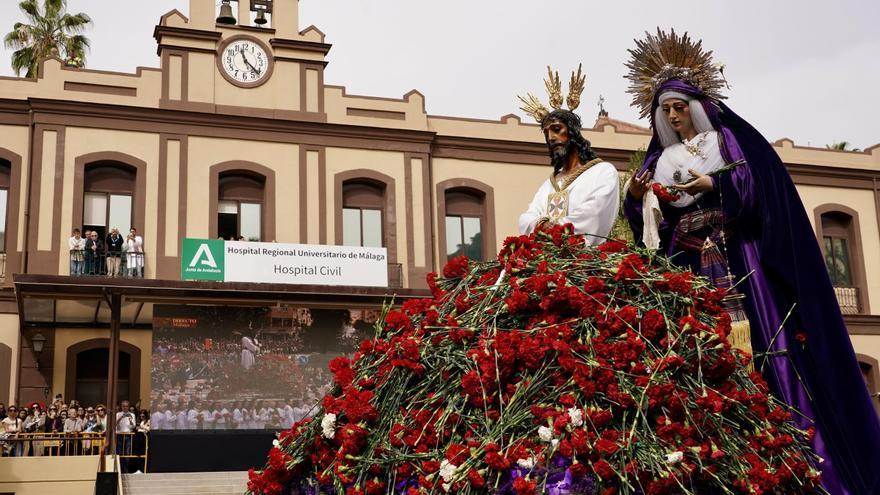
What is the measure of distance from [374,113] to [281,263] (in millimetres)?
5635

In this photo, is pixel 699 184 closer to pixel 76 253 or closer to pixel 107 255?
pixel 107 255

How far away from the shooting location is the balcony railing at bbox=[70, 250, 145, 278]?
21.4 metres

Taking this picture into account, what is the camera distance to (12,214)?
22.1 meters

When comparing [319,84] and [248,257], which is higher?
[319,84]

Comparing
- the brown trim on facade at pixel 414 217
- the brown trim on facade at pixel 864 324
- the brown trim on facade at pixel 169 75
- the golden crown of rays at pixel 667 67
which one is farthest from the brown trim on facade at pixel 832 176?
the golden crown of rays at pixel 667 67

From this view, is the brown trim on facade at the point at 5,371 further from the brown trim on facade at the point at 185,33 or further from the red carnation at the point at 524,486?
the red carnation at the point at 524,486

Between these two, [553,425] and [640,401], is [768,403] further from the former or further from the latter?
[553,425]

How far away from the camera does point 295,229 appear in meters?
23.8

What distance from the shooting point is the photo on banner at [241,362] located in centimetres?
2045

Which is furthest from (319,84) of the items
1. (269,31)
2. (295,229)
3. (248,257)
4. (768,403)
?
(768,403)

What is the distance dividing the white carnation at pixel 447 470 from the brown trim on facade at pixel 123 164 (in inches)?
803

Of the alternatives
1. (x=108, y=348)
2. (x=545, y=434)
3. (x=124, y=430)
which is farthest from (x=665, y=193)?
(x=108, y=348)

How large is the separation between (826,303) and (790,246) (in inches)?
10.9

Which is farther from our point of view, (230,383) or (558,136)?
(230,383)
